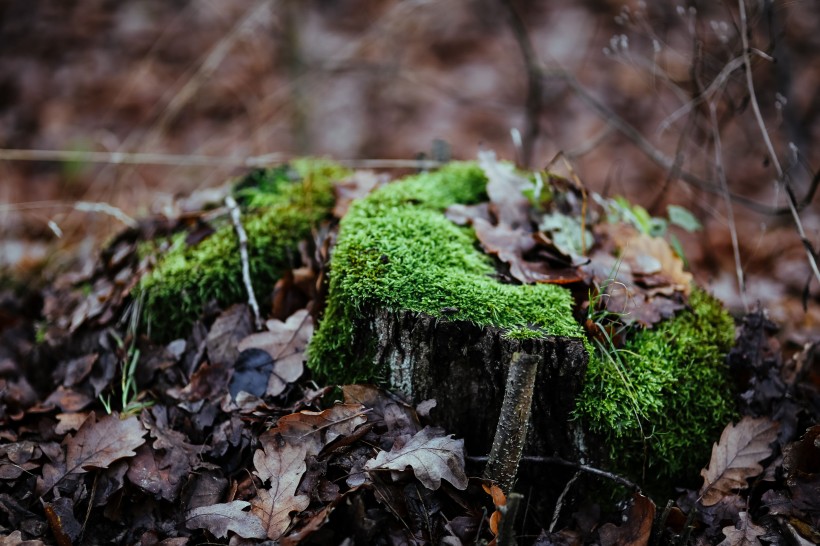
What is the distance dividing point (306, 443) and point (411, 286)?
2.29 ft

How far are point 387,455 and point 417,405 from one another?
27cm

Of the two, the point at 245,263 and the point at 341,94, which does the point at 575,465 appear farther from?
the point at 341,94

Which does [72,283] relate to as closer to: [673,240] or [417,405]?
[417,405]

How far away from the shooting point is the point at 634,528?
186 centimetres

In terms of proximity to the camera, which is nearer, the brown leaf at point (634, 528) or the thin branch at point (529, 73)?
the brown leaf at point (634, 528)

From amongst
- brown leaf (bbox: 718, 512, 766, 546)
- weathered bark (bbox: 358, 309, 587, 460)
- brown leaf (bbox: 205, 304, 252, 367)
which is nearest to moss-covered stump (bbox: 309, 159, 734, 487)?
weathered bark (bbox: 358, 309, 587, 460)

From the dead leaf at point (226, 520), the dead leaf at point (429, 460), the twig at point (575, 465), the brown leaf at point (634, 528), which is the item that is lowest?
the dead leaf at point (226, 520)

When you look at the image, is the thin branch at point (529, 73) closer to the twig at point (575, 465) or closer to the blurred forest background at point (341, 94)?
the blurred forest background at point (341, 94)

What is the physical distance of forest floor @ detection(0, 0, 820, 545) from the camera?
1.89 m

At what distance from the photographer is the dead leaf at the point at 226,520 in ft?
5.89

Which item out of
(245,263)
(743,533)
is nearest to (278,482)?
(245,263)

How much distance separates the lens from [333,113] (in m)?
7.10

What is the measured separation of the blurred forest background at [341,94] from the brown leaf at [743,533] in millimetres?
3765

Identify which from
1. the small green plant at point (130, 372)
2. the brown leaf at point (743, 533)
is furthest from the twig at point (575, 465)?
the small green plant at point (130, 372)
